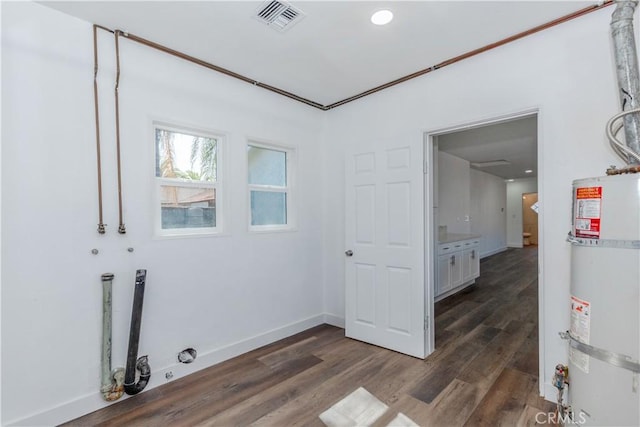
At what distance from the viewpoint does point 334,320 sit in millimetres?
3650

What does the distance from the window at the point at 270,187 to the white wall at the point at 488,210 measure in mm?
5709

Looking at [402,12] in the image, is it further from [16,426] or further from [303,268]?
[16,426]

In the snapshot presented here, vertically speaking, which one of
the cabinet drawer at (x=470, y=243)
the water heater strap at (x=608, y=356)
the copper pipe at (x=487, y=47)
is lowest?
the water heater strap at (x=608, y=356)

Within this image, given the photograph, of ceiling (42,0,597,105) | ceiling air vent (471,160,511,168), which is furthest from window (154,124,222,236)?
ceiling air vent (471,160,511,168)

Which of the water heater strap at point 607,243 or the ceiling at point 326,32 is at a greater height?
the ceiling at point 326,32

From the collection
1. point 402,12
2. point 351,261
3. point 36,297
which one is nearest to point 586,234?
point 402,12

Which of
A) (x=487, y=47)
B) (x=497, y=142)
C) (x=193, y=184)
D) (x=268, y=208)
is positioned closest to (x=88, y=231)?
(x=193, y=184)

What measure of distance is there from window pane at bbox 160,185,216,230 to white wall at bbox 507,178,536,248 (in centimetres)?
1150

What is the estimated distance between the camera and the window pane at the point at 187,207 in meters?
2.52

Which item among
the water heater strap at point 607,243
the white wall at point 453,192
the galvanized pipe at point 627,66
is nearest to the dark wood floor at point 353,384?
the water heater strap at point 607,243

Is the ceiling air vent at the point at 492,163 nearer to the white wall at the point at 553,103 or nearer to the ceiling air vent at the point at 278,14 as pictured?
the white wall at the point at 553,103

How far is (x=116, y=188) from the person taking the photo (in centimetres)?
218

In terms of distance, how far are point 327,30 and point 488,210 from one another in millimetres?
8525

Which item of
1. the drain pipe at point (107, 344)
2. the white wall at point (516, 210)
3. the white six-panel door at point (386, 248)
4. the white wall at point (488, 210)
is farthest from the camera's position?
the white wall at point (516, 210)
